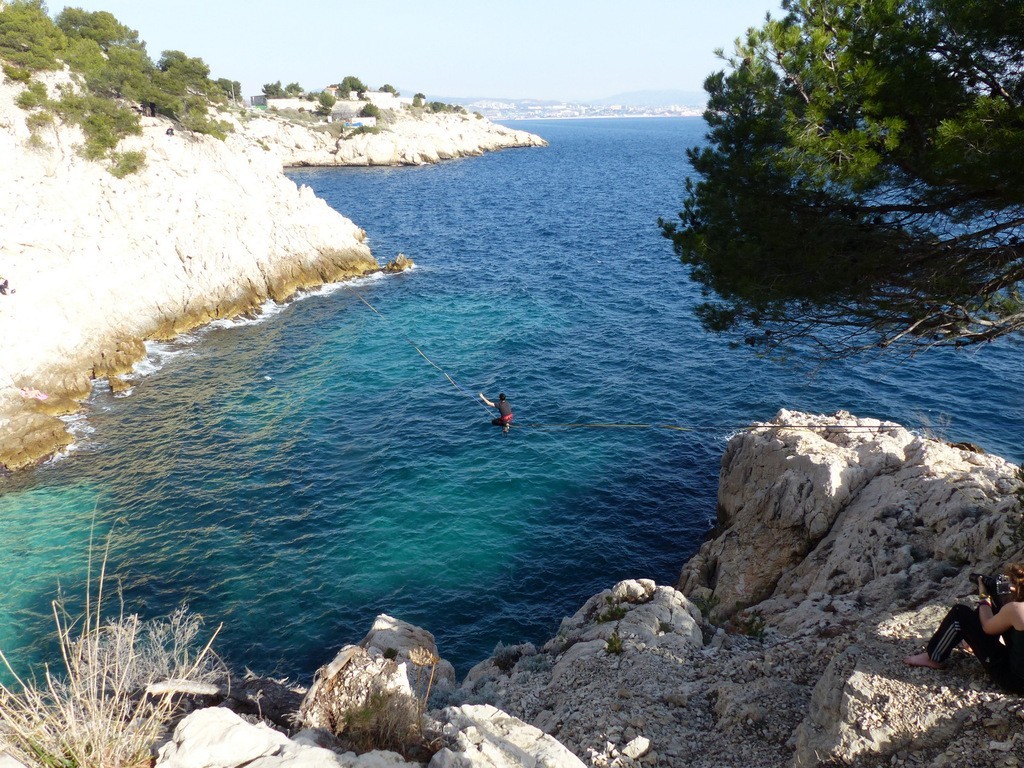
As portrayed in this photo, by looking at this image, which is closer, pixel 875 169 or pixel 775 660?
pixel 875 169

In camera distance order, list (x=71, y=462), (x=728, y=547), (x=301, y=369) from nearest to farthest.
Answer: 1. (x=728, y=547)
2. (x=71, y=462)
3. (x=301, y=369)

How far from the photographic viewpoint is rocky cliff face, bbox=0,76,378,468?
31703 mm

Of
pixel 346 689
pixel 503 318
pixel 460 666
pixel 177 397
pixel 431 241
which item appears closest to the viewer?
pixel 346 689

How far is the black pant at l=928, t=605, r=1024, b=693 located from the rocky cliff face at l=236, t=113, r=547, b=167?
116 meters

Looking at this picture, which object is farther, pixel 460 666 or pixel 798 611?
pixel 460 666

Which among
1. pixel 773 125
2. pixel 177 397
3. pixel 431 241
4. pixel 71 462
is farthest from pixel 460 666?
pixel 431 241

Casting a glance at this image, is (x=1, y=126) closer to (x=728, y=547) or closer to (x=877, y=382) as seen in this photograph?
(x=728, y=547)

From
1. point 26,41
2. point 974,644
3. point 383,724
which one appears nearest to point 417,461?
point 383,724

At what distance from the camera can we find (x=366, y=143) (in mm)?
123750

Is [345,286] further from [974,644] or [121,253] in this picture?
[974,644]

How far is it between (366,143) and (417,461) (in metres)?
112

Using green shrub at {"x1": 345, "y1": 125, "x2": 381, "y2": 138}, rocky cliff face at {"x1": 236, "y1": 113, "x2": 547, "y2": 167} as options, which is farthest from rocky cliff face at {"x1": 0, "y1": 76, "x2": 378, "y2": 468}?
green shrub at {"x1": 345, "y1": 125, "x2": 381, "y2": 138}

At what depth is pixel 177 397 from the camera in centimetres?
3262

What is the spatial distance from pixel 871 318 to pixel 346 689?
11883 mm
